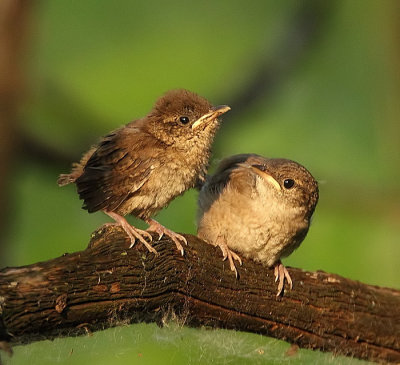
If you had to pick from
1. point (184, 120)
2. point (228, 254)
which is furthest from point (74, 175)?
point (228, 254)

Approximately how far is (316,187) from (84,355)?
1.48m

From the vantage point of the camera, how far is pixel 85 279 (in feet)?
9.70

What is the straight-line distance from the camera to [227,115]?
6.83 metres

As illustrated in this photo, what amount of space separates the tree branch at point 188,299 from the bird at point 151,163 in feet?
0.52

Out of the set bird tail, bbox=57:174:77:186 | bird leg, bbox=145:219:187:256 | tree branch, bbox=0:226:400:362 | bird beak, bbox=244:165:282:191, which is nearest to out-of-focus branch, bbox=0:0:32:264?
bird tail, bbox=57:174:77:186

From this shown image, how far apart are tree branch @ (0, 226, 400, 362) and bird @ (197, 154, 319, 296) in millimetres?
85

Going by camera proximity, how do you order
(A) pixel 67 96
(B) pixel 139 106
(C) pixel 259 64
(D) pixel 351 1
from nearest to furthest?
(A) pixel 67 96 → (C) pixel 259 64 → (B) pixel 139 106 → (D) pixel 351 1

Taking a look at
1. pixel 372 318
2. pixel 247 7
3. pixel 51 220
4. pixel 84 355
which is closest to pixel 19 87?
pixel 84 355

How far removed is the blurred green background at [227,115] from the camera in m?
3.84

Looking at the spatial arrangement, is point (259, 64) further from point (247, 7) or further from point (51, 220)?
point (247, 7)

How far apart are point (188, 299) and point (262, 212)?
683mm

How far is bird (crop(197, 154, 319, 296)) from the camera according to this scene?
381 cm

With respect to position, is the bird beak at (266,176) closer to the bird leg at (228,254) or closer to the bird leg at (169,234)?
the bird leg at (228,254)

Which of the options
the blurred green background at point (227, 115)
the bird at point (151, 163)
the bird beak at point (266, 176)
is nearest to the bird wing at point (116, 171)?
the bird at point (151, 163)
